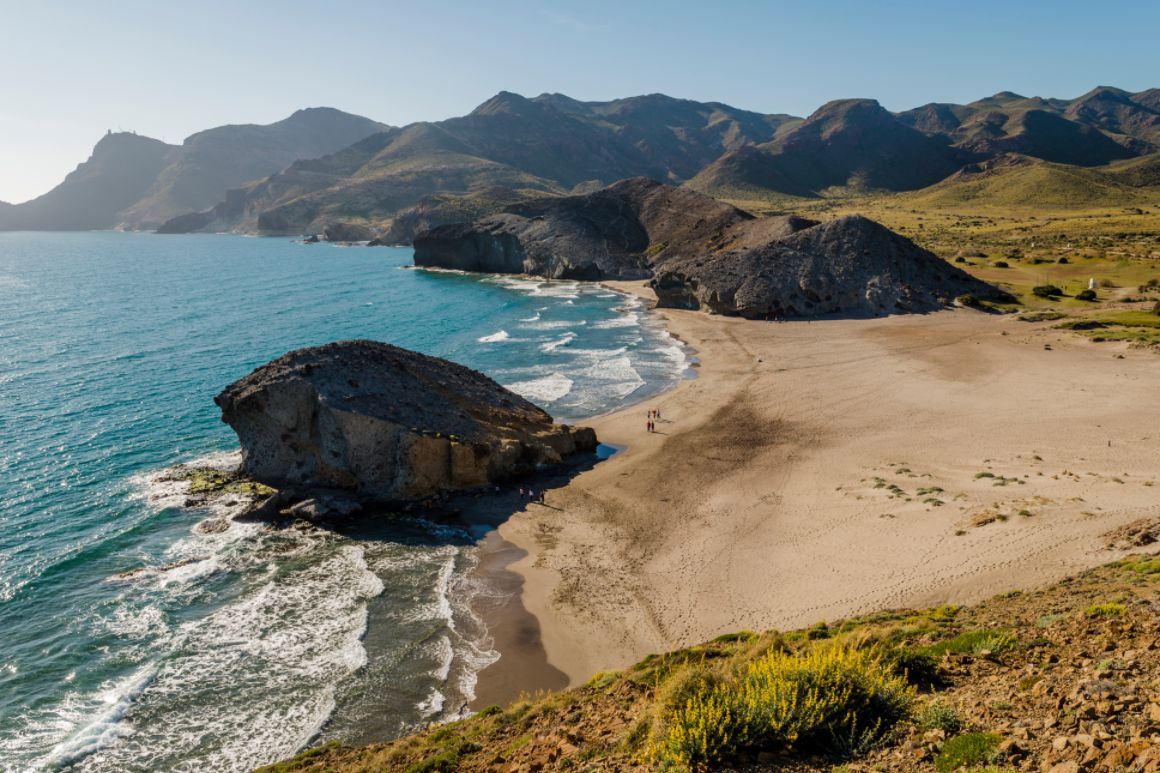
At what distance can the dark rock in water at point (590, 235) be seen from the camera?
123m

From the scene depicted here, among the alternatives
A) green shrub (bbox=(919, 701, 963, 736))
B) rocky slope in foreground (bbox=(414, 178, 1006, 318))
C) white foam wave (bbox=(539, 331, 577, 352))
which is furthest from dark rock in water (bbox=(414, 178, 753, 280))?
green shrub (bbox=(919, 701, 963, 736))

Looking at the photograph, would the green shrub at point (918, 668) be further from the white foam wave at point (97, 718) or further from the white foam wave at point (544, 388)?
the white foam wave at point (544, 388)

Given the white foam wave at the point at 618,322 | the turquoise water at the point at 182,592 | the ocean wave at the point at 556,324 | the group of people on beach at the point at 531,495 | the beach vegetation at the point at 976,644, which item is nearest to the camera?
the beach vegetation at the point at 976,644

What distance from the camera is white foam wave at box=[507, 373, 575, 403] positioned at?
52.3 metres

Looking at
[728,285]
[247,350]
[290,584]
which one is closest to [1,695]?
[290,584]

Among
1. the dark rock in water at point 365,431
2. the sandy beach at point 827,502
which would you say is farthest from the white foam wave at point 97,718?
the dark rock in water at point 365,431

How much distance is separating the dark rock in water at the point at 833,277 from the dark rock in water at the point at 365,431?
171 ft

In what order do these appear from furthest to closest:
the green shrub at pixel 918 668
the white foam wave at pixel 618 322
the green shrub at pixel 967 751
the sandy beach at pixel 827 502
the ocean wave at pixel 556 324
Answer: the ocean wave at pixel 556 324
the white foam wave at pixel 618 322
the sandy beach at pixel 827 502
the green shrub at pixel 918 668
the green shrub at pixel 967 751

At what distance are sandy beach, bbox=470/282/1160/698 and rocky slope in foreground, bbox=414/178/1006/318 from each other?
2688cm

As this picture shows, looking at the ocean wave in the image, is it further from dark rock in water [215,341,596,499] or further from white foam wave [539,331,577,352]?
dark rock in water [215,341,596,499]

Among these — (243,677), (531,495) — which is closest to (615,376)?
(531,495)

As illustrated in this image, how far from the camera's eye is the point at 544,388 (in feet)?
180

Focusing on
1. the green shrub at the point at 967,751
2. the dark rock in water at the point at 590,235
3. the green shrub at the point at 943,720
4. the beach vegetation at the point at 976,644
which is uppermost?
the dark rock in water at the point at 590,235

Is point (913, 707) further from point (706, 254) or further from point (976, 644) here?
point (706, 254)
